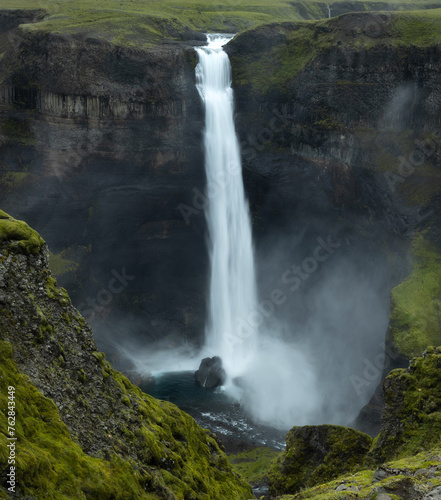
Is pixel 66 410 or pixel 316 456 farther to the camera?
pixel 316 456

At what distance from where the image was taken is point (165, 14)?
176 ft

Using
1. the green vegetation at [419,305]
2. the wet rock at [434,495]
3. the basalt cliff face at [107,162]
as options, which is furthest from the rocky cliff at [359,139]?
the wet rock at [434,495]

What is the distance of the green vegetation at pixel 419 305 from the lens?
101ft

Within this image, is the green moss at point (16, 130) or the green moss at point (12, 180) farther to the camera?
the green moss at point (12, 180)

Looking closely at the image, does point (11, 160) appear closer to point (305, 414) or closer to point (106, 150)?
point (106, 150)

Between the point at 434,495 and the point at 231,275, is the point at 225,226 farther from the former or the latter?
the point at 434,495

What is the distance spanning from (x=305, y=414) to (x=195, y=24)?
142 feet

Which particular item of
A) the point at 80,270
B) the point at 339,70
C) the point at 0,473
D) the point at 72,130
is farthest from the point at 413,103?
the point at 0,473

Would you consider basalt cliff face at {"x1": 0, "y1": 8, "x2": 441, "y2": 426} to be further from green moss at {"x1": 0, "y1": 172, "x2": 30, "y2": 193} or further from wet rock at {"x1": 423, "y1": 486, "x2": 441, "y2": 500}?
wet rock at {"x1": 423, "y1": 486, "x2": 441, "y2": 500}

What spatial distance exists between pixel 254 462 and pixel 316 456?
33.2 ft

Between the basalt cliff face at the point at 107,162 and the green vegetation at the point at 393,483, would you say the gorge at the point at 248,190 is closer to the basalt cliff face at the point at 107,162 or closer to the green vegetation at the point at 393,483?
the basalt cliff face at the point at 107,162

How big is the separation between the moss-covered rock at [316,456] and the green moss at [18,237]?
14.0m

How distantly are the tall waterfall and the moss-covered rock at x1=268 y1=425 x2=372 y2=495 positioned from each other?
2153 centimetres

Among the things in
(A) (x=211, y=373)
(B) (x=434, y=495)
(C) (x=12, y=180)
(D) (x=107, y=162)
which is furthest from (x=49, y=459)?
(D) (x=107, y=162)
